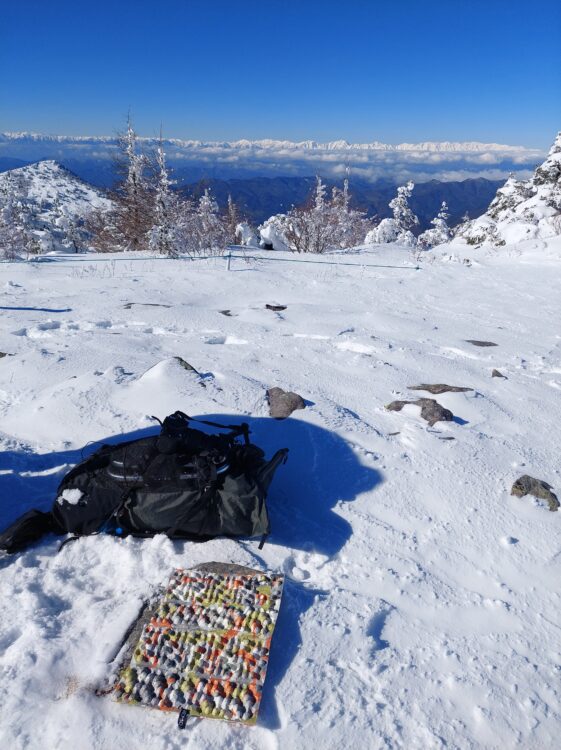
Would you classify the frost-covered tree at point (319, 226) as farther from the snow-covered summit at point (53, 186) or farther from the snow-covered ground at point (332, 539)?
the snow-covered summit at point (53, 186)

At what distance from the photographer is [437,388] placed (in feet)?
18.4

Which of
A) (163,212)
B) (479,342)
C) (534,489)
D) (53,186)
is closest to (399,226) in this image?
(163,212)

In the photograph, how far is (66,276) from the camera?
11.3 meters

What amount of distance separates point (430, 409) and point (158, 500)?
3.07 metres

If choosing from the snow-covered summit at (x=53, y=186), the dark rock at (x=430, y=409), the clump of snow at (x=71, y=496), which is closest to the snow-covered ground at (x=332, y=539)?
the dark rock at (x=430, y=409)

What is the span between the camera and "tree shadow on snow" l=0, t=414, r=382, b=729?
3.03m

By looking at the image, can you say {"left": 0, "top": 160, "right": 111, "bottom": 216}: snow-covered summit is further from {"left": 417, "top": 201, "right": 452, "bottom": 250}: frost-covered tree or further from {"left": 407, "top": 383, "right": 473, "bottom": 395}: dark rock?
{"left": 407, "top": 383, "right": 473, "bottom": 395}: dark rock

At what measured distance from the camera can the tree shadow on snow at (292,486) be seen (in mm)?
3031

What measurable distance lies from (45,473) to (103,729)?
7.95ft

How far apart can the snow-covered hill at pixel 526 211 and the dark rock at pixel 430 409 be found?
57.0ft

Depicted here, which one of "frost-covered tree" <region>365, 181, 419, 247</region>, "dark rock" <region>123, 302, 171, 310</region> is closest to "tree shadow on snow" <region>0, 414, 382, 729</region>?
"dark rock" <region>123, 302, 171, 310</region>

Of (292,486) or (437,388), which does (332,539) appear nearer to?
(292,486)

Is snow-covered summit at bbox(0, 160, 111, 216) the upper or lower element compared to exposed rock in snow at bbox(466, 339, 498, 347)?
lower

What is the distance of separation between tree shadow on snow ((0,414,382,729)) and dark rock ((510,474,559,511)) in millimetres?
1154
